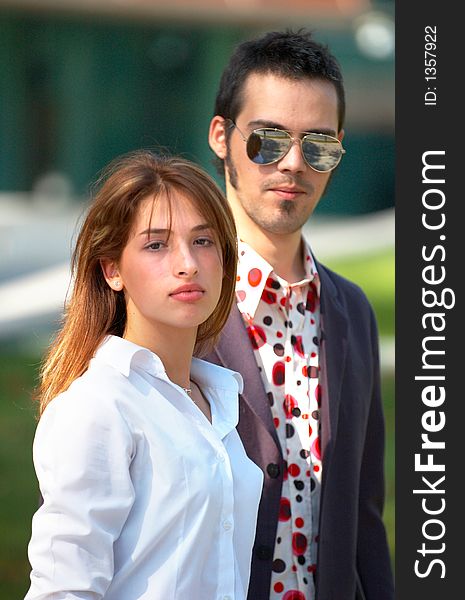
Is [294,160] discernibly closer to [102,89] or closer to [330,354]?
[330,354]

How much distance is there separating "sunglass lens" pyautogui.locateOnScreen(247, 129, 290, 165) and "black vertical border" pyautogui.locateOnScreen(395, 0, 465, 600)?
2.68 feet

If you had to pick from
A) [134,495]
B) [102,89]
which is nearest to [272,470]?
[134,495]

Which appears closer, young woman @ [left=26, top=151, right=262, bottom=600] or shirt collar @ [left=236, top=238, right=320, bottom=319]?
young woman @ [left=26, top=151, right=262, bottom=600]

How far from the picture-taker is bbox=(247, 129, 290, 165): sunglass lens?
2.44m

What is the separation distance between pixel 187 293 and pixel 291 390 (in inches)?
25.3

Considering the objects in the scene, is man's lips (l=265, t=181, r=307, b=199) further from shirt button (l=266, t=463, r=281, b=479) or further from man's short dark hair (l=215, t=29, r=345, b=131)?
shirt button (l=266, t=463, r=281, b=479)

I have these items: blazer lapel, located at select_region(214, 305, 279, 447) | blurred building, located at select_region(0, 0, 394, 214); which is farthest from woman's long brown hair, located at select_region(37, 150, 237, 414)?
blurred building, located at select_region(0, 0, 394, 214)

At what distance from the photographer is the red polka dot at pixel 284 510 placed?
7.68 ft

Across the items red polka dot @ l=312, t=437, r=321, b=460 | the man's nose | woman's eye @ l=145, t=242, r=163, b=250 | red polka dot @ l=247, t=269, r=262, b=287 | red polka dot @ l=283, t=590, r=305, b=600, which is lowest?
red polka dot @ l=283, t=590, r=305, b=600

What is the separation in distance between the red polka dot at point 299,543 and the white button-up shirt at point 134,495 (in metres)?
0.46

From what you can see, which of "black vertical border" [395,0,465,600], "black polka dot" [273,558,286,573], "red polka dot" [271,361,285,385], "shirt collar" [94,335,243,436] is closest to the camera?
"shirt collar" [94,335,243,436]

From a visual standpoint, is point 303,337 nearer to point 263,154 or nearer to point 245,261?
point 245,261

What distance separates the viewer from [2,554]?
17.4 ft

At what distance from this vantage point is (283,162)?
244cm
